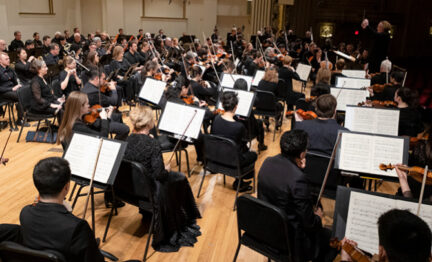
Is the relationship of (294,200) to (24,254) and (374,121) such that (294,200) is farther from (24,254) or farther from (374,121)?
(374,121)

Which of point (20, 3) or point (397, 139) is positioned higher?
point (20, 3)

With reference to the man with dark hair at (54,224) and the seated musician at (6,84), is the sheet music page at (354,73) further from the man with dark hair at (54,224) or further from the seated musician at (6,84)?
the man with dark hair at (54,224)

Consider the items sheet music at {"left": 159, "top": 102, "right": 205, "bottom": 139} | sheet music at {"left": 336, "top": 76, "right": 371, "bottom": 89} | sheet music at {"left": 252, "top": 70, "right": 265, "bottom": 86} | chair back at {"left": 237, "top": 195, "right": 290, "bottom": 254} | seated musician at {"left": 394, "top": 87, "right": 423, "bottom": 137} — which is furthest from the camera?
sheet music at {"left": 252, "top": 70, "right": 265, "bottom": 86}

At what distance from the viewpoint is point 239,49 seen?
45.2 ft

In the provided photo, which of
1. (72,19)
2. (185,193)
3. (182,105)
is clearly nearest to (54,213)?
(185,193)

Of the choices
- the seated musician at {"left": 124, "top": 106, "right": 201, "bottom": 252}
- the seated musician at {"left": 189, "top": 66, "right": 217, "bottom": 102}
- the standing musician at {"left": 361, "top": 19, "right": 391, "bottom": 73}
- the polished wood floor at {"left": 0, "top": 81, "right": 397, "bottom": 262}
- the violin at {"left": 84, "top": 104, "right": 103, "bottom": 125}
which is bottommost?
the polished wood floor at {"left": 0, "top": 81, "right": 397, "bottom": 262}

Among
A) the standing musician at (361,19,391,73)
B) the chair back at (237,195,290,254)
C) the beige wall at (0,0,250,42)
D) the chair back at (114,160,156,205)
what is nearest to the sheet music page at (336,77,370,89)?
the standing musician at (361,19,391,73)

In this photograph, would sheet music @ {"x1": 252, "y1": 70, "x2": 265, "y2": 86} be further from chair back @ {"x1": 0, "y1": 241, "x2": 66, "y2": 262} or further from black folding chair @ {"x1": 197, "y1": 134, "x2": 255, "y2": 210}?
chair back @ {"x1": 0, "y1": 241, "x2": 66, "y2": 262}

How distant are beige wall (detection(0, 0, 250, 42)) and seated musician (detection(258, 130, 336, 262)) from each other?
46.9ft

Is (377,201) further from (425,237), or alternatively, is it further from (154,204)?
(154,204)

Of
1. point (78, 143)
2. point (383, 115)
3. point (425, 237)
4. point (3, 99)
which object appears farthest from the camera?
point (3, 99)

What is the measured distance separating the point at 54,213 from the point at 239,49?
12364mm

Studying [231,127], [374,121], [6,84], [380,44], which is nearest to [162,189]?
[231,127]

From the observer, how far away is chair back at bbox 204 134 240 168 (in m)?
3.87
